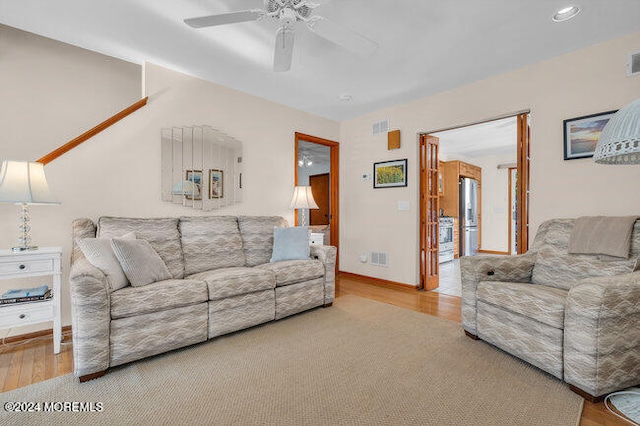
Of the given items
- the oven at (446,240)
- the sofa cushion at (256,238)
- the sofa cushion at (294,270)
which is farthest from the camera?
the oven at (446,240)

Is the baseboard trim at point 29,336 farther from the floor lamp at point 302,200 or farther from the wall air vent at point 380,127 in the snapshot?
the wall air vent at point 380,127

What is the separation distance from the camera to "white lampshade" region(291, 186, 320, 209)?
394 cm

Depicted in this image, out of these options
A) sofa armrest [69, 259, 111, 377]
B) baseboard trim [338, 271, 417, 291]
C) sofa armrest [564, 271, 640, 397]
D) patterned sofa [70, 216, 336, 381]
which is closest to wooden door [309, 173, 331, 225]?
baseboard trim [338, 271, 417, 291]

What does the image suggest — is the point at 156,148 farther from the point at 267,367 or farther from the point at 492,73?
the point at 492,73

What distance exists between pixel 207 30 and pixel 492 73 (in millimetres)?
2930

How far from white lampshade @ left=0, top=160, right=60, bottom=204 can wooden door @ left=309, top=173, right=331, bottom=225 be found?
523 cm

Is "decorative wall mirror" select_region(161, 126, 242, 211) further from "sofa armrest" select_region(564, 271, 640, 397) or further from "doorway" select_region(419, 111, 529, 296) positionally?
"sofa armrest" select_region(564, 271, 640, 397)

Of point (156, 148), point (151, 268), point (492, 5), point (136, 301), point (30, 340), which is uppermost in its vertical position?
point (492, 5)

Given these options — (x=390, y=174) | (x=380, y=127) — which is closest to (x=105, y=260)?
(x=390, y=174)

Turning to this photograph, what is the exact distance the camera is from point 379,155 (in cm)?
441

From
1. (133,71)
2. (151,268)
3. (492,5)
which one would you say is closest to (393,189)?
(492,5)

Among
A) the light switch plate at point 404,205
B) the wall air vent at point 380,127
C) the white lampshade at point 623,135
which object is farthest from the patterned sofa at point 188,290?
the white lampshade at point 623,135

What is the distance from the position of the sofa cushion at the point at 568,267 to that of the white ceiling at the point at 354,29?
1.85 metres

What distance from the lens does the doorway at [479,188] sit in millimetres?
4086
